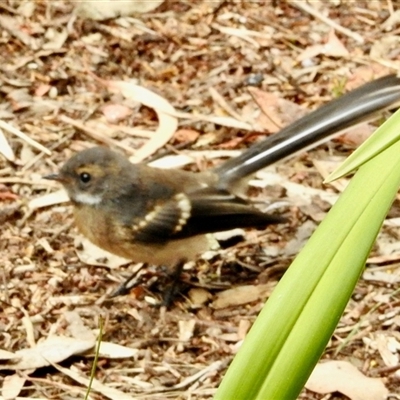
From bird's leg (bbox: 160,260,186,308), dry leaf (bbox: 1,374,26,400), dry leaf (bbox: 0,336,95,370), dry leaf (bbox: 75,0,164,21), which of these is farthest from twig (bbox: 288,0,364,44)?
dry leaf (bbox: 1,374,26,400)

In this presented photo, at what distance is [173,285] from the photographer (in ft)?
14.5

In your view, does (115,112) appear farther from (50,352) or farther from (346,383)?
(346,383)

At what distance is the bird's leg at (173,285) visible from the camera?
4321 mm

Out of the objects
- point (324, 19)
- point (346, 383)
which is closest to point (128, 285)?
point (346, 383)

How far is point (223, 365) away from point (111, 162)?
1.28m

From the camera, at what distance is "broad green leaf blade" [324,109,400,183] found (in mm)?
1855

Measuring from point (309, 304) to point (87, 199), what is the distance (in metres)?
2.77

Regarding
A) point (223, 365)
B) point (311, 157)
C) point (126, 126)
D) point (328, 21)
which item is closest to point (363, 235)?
point (223, 365)

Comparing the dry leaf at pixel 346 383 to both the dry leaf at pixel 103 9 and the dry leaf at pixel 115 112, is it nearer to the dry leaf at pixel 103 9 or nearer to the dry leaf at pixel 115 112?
the dry leaf at pixel 115 112

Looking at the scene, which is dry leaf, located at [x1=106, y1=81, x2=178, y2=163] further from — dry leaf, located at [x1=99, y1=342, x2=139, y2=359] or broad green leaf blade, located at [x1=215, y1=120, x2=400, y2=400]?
Answer: broad green leaf blade, located at [x1=215, y1=120, x2=400, y2=400]

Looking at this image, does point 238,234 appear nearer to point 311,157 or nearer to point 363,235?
point 311,157

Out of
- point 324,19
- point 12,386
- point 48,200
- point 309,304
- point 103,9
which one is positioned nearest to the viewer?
point 309,304

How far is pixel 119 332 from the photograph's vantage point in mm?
4082

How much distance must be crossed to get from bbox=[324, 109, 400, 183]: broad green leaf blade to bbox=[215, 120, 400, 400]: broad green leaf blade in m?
0.07
